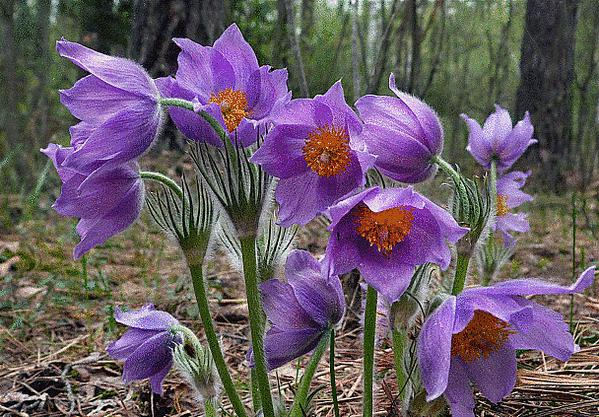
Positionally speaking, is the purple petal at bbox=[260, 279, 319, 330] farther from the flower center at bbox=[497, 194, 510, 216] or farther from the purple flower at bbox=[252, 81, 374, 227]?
the flower center at bbox=[497, 194, 510, 216]

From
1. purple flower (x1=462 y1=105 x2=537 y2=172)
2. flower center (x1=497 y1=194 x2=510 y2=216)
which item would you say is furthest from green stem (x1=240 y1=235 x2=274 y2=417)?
flower center (x1=497 y1=194 x2=510 y2=216)

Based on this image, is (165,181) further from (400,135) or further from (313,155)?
(400,135)

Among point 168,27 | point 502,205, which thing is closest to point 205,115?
point 502,205

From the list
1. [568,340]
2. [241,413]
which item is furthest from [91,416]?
[568,340]

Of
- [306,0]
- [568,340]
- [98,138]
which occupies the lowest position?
[568,340]

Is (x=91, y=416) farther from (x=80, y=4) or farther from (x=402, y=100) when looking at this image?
(x=80, y=4)
